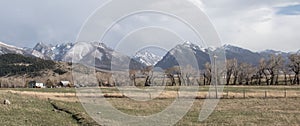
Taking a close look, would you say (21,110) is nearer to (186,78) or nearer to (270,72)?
(186,78)

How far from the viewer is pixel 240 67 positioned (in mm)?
196625

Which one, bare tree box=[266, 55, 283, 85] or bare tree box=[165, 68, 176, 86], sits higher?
bare tree box=[266, 55, 283, 85]

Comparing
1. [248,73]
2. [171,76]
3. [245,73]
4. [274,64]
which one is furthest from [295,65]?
[171,76]

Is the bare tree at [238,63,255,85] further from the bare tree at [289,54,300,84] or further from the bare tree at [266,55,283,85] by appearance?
the bare tree at [289,54,300,84]

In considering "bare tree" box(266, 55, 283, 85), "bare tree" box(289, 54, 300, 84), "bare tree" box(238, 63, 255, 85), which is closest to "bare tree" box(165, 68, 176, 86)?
"bare tree" box(238, 63, 255, 85)

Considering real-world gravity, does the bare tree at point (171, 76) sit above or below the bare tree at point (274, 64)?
below

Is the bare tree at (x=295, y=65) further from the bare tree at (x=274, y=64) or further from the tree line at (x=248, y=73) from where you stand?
the bare tree at (x=274, y=64)

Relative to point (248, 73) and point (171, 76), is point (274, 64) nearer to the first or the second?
point (248, 73)

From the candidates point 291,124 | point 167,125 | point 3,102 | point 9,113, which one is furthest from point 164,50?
point 3,102

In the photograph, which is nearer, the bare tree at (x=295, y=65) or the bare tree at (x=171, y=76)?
the bare tree at (x=295, y=65)

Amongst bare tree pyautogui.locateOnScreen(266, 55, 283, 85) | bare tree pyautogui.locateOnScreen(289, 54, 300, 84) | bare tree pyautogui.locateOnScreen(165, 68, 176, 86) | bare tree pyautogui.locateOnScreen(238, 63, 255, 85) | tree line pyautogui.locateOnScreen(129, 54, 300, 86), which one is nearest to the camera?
bare tree pyautogui.locateOnScreen(289, 54, 300, 84)

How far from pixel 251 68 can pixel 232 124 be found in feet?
559

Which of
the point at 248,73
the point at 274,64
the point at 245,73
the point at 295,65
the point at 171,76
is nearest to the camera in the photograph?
the point at 295,65

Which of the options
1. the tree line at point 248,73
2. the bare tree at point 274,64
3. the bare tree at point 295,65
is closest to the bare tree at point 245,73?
the tree line at point 248,73
